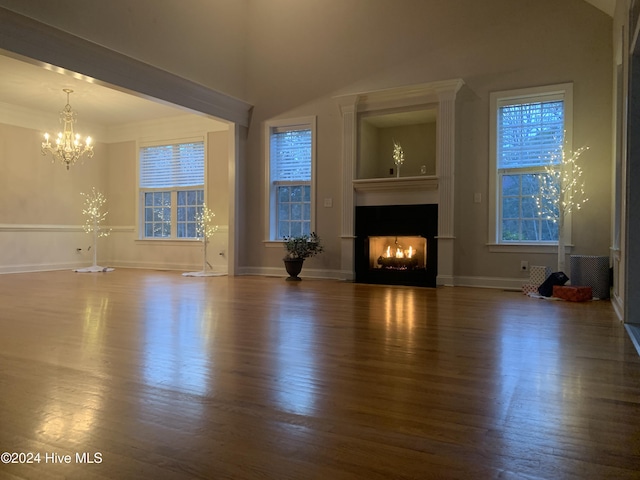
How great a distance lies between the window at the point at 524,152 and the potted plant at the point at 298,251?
2.64 meters

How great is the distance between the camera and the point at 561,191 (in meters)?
5.51

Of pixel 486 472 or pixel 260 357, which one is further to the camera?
pixel 260 357

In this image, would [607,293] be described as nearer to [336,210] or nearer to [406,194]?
[406,194]

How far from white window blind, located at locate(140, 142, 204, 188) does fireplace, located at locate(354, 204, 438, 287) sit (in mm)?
3632

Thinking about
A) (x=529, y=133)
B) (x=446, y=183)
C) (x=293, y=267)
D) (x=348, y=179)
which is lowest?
(x=293, y=267)

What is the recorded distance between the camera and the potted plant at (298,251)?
714 centimetres

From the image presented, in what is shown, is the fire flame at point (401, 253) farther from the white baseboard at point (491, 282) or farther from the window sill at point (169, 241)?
the window sill at point (169, 241)

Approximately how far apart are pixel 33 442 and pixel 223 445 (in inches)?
23.1

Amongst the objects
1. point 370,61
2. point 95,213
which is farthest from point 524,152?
point 95,213

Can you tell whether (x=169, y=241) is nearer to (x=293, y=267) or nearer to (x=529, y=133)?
(x=293, y=267)

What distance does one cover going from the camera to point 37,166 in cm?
852

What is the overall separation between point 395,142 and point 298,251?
94.3 inches

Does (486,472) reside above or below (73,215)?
below

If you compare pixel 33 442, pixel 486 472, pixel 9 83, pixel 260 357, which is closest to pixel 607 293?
pixel 260 357
